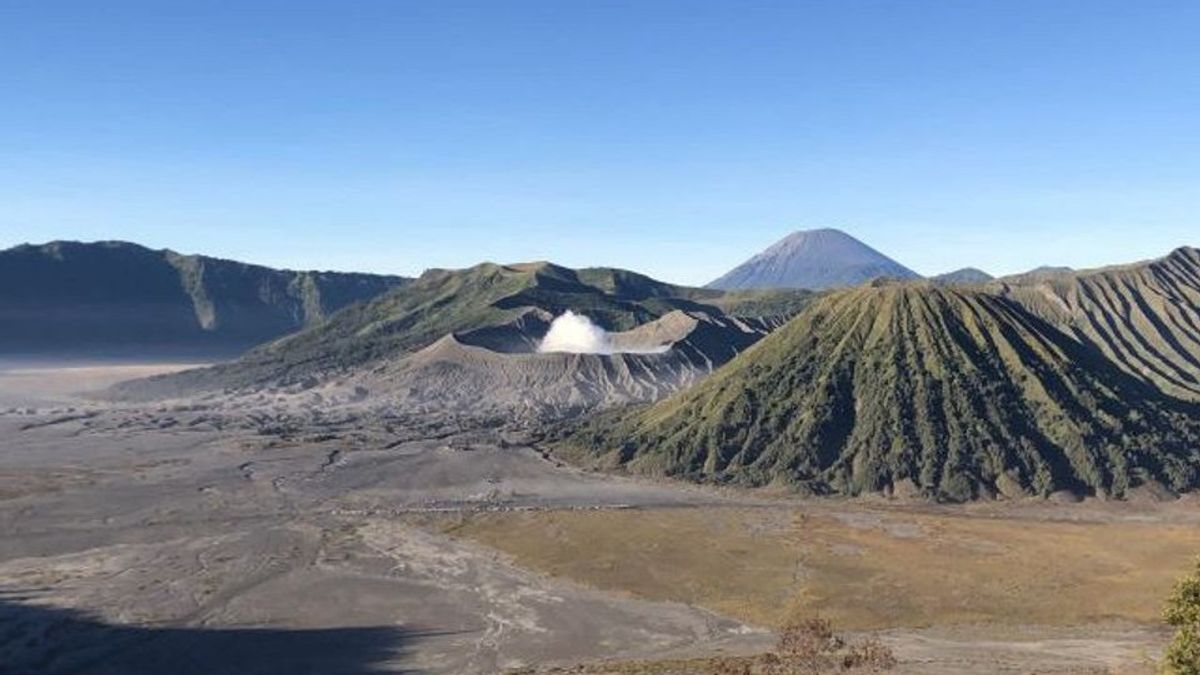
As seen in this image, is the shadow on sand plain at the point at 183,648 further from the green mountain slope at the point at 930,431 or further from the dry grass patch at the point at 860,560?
the green mountain slope at the point at 930,431

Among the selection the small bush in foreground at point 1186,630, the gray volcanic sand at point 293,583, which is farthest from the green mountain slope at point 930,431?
the small bush in foreground at point 1186,630

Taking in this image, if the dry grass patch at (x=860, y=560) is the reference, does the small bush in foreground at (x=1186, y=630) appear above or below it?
above

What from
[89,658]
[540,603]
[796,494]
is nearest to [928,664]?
[540,603]

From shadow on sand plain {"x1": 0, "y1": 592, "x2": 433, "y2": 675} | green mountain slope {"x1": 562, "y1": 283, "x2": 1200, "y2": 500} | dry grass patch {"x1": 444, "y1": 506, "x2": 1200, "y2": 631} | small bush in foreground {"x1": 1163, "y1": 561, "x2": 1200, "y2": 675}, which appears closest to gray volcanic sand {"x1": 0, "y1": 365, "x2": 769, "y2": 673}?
shadow on sand plain {"x1": 0, "y1": 592, "x2": 433, "y2": 675}

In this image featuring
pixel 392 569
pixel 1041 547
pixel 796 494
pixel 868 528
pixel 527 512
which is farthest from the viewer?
pixel 796 494

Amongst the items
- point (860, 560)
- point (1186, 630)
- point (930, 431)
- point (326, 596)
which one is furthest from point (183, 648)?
point (930, 431)

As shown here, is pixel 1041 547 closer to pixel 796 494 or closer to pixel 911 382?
pixel 796 494

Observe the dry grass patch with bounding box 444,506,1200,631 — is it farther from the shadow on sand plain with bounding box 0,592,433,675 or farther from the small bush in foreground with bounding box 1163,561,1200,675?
the small bush in foreground with bounding box 1163,561,1200,675

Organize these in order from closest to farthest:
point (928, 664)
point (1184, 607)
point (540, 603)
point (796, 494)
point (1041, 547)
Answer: point (1184, 607), point (928, 664), point (540, 603), point (1041, 547), point (796, 494)
